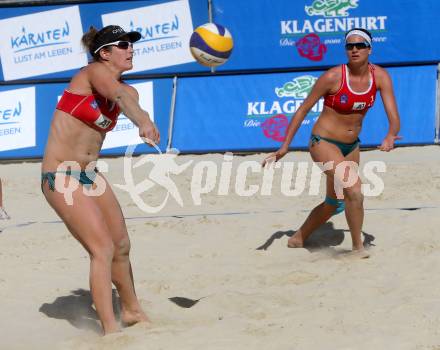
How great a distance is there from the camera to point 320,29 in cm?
1171

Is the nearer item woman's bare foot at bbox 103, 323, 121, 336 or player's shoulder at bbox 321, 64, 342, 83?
woman's bare foot at bbox 103, 323, 121, 336

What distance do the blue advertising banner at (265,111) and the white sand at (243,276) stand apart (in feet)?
4.83

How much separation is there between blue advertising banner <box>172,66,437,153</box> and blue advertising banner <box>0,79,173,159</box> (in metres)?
0.25

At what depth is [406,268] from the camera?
19.7 feet

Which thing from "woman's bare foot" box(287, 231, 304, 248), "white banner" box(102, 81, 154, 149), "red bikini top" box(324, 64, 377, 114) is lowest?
"woman's bare foot" box(287, 231, 304, 248)

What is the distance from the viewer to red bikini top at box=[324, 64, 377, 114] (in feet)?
21.9

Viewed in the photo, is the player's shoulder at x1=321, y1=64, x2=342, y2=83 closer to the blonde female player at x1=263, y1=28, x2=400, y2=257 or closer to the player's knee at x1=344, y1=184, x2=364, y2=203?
the blonde female player at x1=263, y1=28, x2=400, y2=257

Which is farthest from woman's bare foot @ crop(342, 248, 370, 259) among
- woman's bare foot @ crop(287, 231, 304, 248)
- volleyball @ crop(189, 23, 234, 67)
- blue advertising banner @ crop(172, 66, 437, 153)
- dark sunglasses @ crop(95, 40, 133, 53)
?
blue advertising banner @ crop(172, 66, 437, 153)

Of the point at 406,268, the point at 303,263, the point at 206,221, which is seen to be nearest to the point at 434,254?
the point at 406,268

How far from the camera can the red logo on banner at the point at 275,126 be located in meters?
11.1

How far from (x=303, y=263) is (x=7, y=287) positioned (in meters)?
2.22

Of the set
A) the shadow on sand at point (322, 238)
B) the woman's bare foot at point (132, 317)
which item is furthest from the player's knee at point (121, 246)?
the shadow on sand at point (322, 238)

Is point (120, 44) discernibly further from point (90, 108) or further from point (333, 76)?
point (333, 76)

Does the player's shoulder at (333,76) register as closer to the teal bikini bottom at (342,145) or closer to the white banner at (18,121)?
the teal bikini bottom at (342,145)
